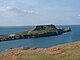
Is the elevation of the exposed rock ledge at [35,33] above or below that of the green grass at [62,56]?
below

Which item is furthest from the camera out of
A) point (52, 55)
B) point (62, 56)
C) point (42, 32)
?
point (42, 32)

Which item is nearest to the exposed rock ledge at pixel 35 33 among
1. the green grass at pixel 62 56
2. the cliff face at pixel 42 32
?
the cliff face at pixel 42 32

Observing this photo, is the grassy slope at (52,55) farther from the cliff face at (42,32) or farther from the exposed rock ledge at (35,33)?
the cliff face at (42,32)

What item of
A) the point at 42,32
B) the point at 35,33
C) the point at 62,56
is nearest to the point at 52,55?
the point at 62,56

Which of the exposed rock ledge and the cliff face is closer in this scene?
the exposed rock ledge

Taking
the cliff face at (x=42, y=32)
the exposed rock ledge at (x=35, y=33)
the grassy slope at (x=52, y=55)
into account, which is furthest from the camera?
the cliff face at (x=42, y=32)

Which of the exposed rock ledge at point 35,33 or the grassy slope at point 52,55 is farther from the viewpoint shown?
the exposed rock ledge at point 35,33

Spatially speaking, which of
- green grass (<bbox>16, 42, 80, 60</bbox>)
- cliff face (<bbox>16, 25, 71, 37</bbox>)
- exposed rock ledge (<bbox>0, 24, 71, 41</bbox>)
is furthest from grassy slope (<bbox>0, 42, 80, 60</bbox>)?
cliff face (<bbox>16, 25, 71, 37</bbox>)

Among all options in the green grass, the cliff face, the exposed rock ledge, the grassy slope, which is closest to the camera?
the green grass

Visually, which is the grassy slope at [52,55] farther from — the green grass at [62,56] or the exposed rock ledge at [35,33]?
the exposed rock ledge at [35,33]

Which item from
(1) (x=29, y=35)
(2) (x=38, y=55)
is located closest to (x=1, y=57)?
(2) (x=38, y=55)

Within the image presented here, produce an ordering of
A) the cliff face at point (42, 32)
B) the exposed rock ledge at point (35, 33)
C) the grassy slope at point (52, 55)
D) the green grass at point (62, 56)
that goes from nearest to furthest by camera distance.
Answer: the green grass at point (62, 56), the grassy slope at point (52, 55), the exposed rock ledge at point (35, 33), the cliff face at point (42, 32)

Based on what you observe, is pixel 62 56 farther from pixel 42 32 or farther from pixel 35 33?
→ pixel 42 32

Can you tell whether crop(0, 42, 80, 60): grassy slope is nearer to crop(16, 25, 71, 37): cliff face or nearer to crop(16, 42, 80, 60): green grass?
crop(16, 42, 80, 60): green grass
